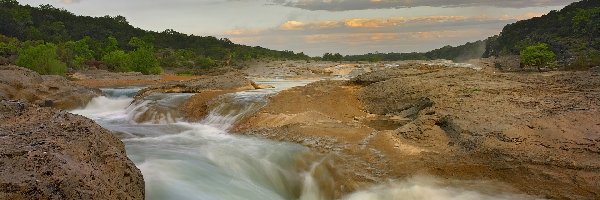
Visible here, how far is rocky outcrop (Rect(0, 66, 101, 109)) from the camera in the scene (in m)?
19.2

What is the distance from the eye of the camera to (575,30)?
246 feet

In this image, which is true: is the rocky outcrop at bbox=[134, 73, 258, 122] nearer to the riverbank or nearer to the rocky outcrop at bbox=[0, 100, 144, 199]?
the riverbank

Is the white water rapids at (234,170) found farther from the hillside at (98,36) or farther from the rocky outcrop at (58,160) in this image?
the hillside at (98,36)

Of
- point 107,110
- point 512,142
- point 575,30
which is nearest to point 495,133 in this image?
point 512,142

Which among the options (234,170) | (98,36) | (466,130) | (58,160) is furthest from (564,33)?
(98,36)

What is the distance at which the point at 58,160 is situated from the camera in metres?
4.69

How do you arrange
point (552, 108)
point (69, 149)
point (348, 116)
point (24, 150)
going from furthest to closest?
point (348, 116)
point (552, 108)
point (69, 149)
point (24, 150)

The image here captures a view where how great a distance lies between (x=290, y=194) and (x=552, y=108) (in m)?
5.99

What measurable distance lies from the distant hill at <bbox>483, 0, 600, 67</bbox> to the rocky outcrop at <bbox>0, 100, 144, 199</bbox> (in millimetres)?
48554

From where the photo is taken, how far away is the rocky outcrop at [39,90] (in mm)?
19219

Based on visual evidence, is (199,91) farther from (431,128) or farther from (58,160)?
(58,160)

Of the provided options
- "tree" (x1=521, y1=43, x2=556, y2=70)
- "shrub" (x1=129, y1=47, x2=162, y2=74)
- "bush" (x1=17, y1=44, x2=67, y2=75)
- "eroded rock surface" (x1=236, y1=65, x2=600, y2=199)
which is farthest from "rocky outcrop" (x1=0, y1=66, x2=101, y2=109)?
"tree" (x1=521, y1=43, x2=556, y2=70)

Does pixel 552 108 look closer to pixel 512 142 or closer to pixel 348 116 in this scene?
pixel 512 142

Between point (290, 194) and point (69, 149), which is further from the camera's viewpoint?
point (290, 194)
